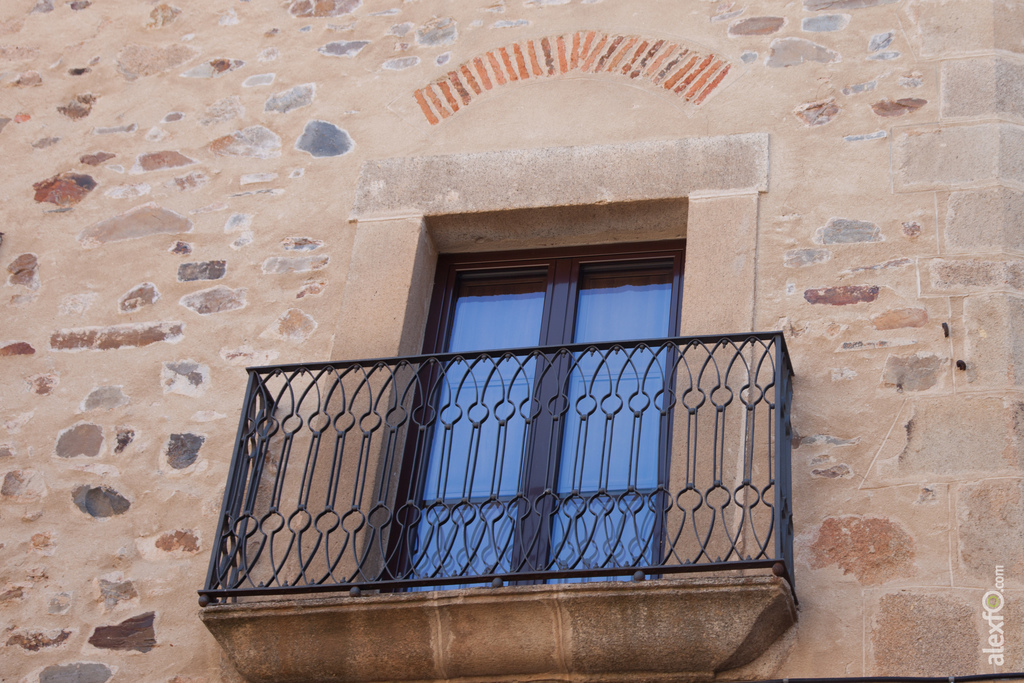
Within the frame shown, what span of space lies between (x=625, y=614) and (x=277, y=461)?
62.5 inches

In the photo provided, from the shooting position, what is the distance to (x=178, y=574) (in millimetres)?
5020

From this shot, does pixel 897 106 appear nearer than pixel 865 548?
No

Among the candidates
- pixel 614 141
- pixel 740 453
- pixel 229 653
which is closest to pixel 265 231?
pixel 614 141

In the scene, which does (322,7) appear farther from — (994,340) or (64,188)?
(994,340)

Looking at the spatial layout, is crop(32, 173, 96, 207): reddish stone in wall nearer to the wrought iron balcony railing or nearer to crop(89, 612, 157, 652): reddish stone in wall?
the wrought iron balcony railing

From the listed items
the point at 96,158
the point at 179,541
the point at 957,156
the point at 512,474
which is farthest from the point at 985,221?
the point at 96,158

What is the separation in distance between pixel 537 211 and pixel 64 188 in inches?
88.5

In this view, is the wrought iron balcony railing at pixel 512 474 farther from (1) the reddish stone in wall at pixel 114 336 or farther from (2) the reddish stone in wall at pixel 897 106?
(2) the reddish stone in wall at pixel 897 106

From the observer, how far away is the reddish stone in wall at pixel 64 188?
629 cm

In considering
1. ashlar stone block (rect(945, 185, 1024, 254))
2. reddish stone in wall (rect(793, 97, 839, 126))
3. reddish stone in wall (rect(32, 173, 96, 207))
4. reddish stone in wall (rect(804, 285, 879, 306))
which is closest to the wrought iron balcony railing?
reddish stone in wall (rect(804, 285, 879, 306))

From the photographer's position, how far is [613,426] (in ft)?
16.8

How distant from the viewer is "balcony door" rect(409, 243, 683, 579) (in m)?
4.77

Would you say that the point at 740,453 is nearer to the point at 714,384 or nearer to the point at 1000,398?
the point at 714,384

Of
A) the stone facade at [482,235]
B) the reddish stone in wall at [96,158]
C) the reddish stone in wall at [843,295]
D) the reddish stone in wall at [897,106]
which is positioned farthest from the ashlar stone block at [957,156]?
the reddish stone in wall at [96,158]
